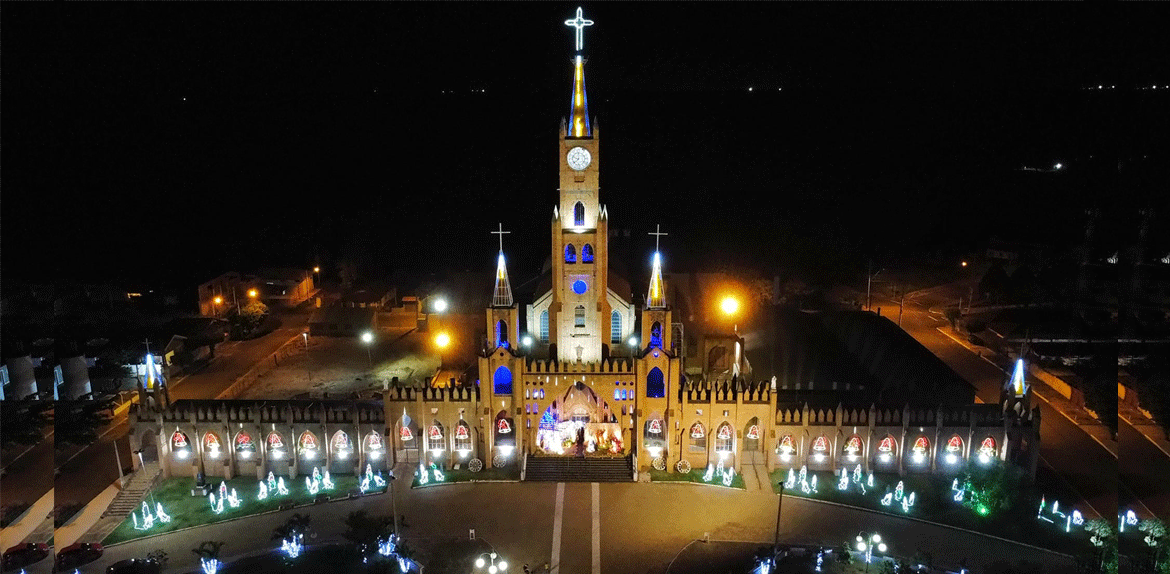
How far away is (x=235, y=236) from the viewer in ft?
348

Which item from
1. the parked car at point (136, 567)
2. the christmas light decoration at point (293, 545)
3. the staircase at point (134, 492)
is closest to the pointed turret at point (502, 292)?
the christmas light decoration at point (293, 545)

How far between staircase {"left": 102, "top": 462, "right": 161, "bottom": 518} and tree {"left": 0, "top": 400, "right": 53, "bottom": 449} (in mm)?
7888

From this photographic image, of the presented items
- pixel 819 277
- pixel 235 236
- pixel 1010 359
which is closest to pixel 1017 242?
pixel 819 277

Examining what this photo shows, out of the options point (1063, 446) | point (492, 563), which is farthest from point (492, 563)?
point (1063, 446)

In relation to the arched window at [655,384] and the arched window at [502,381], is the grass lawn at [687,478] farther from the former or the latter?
the arched window at [502,381]

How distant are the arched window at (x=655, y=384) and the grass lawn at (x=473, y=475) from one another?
8.06 meters

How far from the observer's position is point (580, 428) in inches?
1447

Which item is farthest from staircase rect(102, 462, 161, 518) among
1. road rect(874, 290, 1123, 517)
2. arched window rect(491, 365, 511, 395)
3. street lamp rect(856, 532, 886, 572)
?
road rect(874, 290, 1123, 517)

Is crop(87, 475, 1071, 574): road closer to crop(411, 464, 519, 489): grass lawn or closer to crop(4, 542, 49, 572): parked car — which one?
crop(411, 464, 519, 489): grass lawn

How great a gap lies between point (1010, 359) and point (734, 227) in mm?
50726

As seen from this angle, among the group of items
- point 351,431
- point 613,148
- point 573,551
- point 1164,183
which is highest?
point 613,148

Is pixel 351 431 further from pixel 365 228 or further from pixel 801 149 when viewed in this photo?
pixel 801 149

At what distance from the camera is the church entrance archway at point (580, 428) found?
36375 millimetres

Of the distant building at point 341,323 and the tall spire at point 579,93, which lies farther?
the distant building at point 341,323
